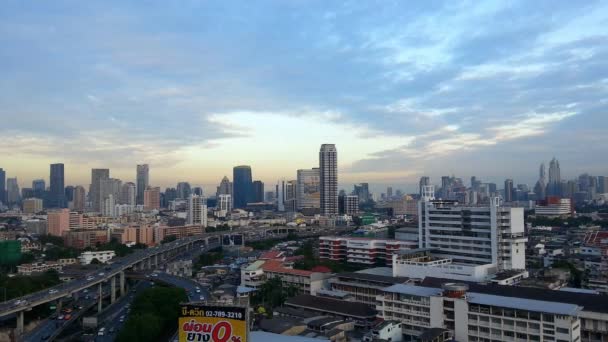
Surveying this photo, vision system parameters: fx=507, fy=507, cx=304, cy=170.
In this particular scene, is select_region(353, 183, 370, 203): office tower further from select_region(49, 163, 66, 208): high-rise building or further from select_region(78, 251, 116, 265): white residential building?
select_region(78, 251, 116, 265): white residential building

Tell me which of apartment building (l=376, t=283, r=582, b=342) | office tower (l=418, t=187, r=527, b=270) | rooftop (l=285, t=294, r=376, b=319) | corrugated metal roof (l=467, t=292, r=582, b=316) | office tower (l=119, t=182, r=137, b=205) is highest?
office tower (l=119, t=182, r=137, b=205)

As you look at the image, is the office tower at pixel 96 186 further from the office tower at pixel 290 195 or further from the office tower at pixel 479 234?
the office tower at pixel 479 234

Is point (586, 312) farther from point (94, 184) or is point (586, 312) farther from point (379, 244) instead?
point (94, 184)

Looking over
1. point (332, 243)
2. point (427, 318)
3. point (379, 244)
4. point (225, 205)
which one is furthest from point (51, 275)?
point (225, 205)

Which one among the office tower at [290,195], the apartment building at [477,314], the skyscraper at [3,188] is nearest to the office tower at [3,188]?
the skyscraper at [3,188]

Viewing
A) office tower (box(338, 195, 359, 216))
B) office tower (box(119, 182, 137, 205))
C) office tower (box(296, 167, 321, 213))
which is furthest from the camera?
office tower (box(119, 182, 137, 205))

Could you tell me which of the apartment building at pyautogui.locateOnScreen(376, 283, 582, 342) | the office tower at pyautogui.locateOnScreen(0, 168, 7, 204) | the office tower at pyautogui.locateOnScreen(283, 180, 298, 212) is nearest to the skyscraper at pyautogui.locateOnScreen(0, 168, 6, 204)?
the office tower at pyautogui.locateOnScreen(0, 168, 7, 204)

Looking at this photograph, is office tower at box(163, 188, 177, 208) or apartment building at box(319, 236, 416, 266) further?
office tower at box(163, 188, 177, 208)
